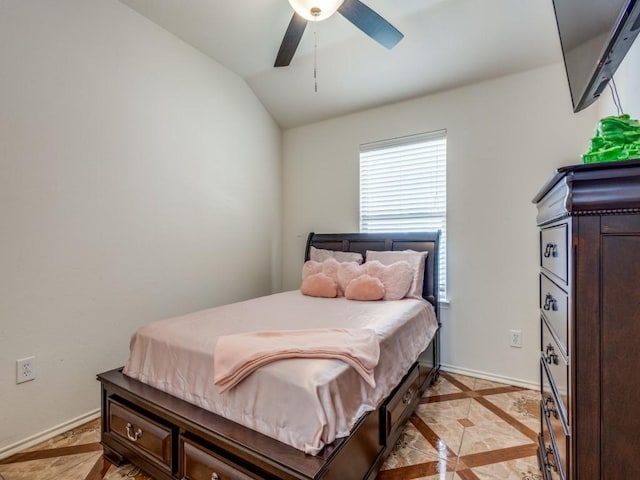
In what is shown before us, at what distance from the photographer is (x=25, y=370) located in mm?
1898

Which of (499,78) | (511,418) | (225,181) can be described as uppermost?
(499,78)

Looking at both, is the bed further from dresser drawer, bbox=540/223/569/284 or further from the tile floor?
dresser drawer, bbox=540/223/569/284

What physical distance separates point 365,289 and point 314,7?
1866mm

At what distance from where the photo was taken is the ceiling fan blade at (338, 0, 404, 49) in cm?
189

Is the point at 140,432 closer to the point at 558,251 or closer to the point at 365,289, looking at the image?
the point at 365,289

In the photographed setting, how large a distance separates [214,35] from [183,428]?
9.52 feet

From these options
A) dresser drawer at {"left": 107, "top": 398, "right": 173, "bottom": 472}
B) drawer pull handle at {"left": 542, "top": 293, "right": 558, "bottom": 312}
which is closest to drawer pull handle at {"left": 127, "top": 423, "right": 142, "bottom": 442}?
dresser drawer at {"left": 107, "top": 398, "right": 173, "bottom": 472}

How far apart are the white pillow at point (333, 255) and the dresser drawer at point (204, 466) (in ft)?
6.43

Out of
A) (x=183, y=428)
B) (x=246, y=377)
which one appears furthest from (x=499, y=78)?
(x=183, y=428)

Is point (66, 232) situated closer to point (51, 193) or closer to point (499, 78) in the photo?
point (51, 193)

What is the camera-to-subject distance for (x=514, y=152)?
2666mm

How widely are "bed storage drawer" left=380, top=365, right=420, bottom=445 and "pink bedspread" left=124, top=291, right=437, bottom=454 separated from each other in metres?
0.10

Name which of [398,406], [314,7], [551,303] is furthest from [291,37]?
[398,406]

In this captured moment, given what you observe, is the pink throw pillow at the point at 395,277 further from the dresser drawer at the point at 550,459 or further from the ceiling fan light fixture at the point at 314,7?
the ceiling fan light fixture at the point at 314,7
